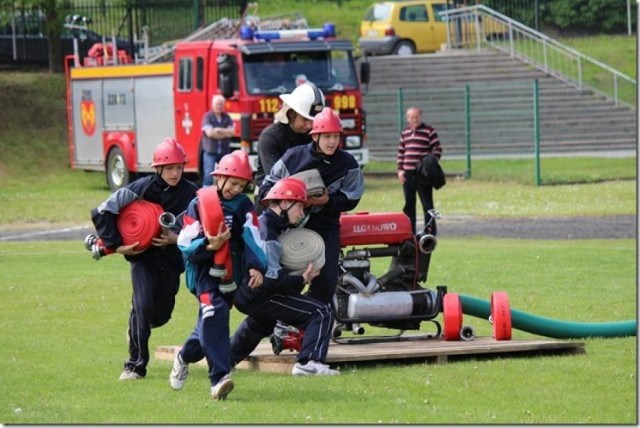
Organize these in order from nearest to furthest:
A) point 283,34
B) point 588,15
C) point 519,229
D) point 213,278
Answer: point 213,278 → point 519,229 → point 283,34 → point 588,15

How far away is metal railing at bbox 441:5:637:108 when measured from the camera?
3881cm

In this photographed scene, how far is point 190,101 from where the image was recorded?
29.4m

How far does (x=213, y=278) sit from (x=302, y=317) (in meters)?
0.95

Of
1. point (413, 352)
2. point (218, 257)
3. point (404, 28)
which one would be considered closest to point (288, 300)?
point (218, 257)

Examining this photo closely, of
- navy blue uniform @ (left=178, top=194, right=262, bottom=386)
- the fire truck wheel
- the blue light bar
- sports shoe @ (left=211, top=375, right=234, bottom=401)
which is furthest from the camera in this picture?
the fire truck wheel

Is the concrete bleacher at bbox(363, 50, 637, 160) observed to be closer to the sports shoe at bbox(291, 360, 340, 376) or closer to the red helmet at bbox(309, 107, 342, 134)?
the red helmet at bbox(309, 107, 342, 134)

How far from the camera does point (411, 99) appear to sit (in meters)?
38.7

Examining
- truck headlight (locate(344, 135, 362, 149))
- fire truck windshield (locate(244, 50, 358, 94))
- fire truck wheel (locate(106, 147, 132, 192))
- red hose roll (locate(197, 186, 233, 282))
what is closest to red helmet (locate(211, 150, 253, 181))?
red hose roll (locate(197, 186, 233, 282))

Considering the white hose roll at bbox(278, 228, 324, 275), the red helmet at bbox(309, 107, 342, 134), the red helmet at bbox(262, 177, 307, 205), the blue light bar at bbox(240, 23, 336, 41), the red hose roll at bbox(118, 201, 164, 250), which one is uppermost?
the blue light bar at bbox(240, 23, 336, 41)

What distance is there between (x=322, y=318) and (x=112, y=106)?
22160 millimetres

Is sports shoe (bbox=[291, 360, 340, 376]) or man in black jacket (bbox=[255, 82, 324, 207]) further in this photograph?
man in black jacket (bbox=[255, 82, 324, 207])

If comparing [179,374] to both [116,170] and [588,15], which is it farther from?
[588,15]

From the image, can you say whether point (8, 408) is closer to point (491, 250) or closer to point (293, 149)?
point (293, 149)

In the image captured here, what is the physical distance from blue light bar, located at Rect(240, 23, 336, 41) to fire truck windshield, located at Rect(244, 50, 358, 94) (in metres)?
0.37
